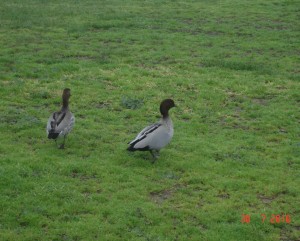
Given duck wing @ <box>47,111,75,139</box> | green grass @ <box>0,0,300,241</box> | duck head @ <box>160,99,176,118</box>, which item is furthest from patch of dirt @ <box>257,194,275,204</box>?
duck wing @ <box>47,111,75,139</box>

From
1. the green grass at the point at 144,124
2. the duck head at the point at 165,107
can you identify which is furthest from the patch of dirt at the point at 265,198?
the duck head at the point at 165,107

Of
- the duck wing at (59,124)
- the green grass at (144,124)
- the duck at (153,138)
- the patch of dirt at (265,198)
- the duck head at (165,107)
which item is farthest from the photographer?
the duck head at (165,107)

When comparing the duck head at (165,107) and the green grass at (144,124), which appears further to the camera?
the duck head at (165,107)

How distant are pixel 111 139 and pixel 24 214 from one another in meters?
5.45

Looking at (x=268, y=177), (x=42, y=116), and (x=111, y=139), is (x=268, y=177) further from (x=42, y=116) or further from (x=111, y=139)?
(x=42, y=116)

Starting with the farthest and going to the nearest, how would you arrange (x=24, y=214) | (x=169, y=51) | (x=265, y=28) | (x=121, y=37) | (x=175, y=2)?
(x=175, y=2)
(x=265, y=28)
(x=121, y=37)
(x=169, y=51)
(x=24, y=214)

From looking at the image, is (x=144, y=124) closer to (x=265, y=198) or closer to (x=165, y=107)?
(x=165, y=107)

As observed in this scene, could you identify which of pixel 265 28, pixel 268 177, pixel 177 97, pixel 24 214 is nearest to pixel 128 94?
pixel 177 97

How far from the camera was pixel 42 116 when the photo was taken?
18.8 meters

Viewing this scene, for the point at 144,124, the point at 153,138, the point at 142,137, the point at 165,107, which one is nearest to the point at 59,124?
the point at 142,137

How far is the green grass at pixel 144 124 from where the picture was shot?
40.5ft

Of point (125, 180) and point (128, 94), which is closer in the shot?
point (125, 180)

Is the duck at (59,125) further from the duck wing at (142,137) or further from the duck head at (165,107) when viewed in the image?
the duck head at (165,107)

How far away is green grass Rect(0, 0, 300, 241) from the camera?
40.5 ft
